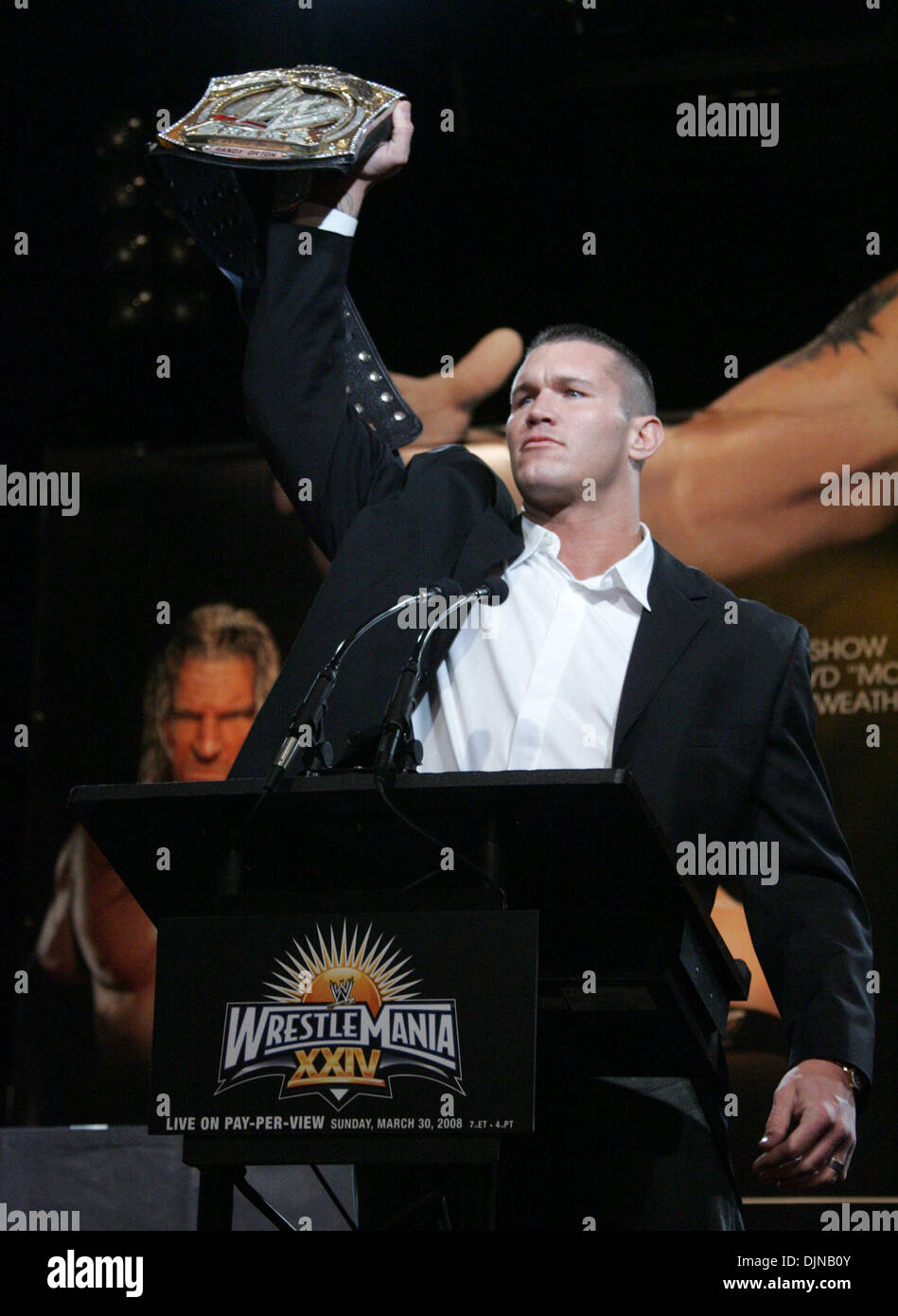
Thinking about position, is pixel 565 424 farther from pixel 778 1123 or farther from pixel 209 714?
pixel 209 714

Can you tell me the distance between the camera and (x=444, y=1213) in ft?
4.49

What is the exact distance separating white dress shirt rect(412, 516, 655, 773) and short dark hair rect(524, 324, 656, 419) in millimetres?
339

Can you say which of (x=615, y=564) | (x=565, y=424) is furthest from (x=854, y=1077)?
(x=565, y=424)

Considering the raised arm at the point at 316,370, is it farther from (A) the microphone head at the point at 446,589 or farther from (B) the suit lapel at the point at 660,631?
(A) the microphone head at the point at 446,589

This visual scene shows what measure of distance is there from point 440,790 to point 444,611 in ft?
1.34

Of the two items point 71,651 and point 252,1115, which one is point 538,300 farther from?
point 252,1115

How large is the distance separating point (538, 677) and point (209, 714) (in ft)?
7.17

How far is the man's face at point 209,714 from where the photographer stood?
12.9 ft

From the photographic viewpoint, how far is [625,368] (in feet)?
7.88

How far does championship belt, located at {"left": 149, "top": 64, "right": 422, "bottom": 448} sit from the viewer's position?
6.20 feet

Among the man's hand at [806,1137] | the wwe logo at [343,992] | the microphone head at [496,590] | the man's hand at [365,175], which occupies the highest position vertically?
the man's hand at [365,175]

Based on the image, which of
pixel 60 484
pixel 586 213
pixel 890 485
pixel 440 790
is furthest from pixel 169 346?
pixel 440 790

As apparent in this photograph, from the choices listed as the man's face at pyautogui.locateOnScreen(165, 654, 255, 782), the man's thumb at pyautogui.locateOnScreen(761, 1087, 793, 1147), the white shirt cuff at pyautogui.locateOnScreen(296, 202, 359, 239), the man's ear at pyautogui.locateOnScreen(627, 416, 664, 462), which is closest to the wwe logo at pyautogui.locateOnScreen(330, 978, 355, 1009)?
the man's thumb at pyautogui.locateOnScreen(761, 1087, 793, 1147)

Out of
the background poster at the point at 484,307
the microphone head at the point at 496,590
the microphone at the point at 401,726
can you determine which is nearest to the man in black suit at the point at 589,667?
the microphone head at the point at 496,590
